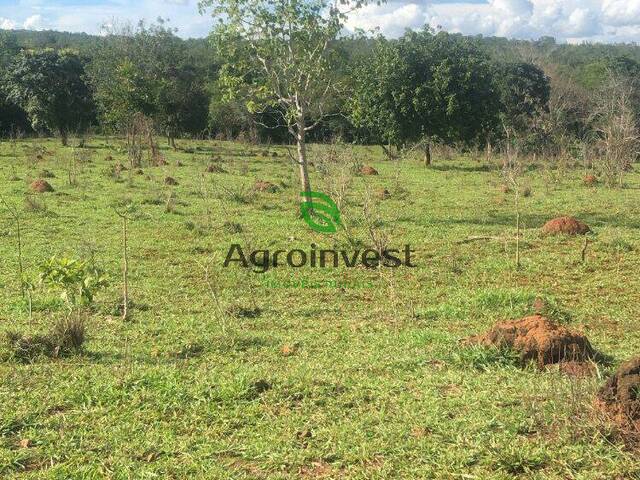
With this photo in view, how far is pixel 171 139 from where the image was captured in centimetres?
3262

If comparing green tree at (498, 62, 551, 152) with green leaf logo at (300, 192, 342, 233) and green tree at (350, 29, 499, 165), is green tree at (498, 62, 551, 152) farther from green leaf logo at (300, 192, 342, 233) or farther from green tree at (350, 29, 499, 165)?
green leaf logo at (300, 192, 342, 233)

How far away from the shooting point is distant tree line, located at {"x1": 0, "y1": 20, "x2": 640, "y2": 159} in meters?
24.5

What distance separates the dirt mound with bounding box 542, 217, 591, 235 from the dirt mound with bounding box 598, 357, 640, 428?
822cm

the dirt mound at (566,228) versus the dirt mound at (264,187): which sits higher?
the dirt mound at (264,187)

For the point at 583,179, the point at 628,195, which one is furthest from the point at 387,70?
the point at 628,195

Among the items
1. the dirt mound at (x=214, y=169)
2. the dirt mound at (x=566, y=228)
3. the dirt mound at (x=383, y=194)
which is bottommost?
the dirt mound at (x=566, y=228)

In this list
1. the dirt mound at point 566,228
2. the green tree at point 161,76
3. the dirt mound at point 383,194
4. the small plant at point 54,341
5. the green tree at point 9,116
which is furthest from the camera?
the green tree at point 9,116

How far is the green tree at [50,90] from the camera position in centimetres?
3083

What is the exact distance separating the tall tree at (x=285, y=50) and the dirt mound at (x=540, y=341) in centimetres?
802

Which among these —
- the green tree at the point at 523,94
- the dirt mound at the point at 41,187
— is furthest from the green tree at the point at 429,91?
the dirt mound at the point at 41,187

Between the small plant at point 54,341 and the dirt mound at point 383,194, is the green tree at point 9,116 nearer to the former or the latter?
the dirt mound at point 383,194

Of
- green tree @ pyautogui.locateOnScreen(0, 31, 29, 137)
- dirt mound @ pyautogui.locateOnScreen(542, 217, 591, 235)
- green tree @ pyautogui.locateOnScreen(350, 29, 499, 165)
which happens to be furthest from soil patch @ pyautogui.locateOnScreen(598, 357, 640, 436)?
green tree @ pyautogui.locateOnScreen(0, 31, 29, 137)

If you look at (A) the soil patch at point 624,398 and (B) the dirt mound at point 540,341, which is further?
(B) the dirt mound at point 540,341

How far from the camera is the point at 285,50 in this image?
527 inches
